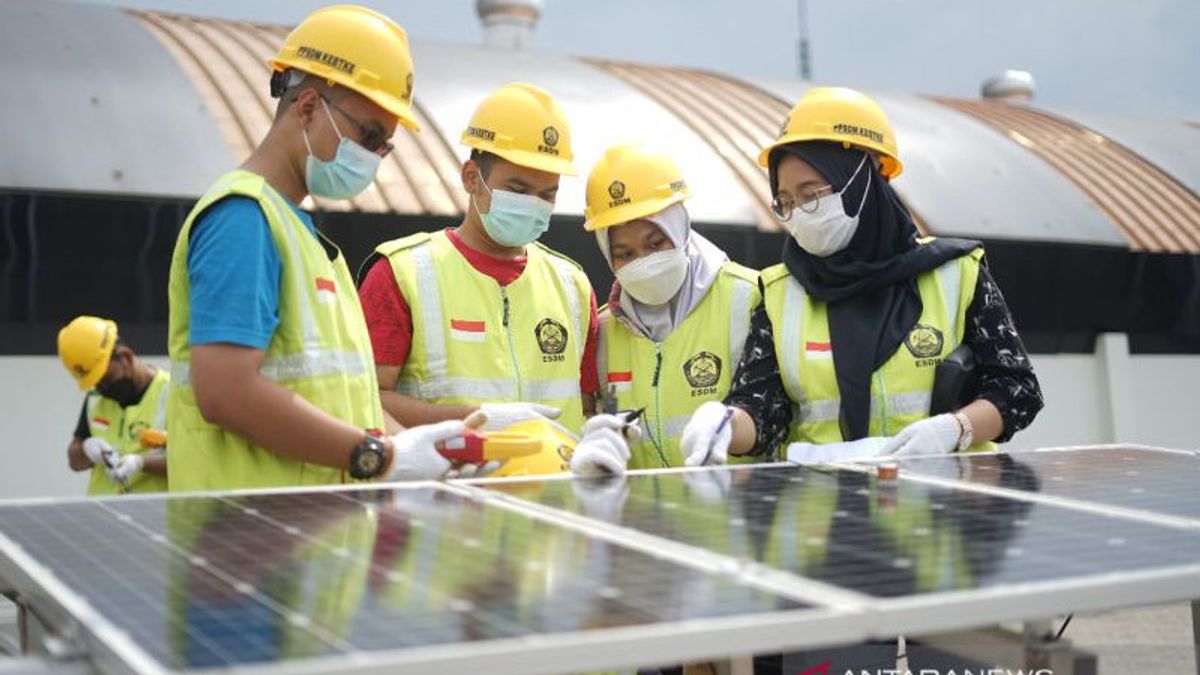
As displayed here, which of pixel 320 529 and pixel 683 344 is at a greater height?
pixel 683 344

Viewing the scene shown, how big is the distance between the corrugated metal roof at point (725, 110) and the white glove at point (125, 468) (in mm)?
4514

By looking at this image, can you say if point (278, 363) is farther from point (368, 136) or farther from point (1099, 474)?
point (1099, 474)

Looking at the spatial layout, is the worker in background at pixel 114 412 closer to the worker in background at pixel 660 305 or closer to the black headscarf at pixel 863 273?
the worker in background at pixel 660 305

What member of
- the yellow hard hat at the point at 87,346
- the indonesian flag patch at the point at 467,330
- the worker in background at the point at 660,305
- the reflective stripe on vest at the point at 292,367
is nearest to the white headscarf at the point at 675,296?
the worker in background at the point at 660,305

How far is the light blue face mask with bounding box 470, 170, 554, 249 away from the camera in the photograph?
14.3ft

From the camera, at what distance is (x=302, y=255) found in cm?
323

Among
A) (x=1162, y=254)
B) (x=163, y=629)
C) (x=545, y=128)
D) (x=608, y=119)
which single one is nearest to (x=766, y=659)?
(x=545, y=128)

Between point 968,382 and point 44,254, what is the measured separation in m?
5.44

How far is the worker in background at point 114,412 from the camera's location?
24.5 ft

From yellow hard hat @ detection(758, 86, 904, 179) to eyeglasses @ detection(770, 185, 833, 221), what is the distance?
0.51 feet

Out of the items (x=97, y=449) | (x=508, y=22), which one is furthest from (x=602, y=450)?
(x=508, y=22)

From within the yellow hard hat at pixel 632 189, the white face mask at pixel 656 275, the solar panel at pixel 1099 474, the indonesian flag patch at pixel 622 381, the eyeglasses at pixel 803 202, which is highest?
the yellow hard hat at pixel 632 189

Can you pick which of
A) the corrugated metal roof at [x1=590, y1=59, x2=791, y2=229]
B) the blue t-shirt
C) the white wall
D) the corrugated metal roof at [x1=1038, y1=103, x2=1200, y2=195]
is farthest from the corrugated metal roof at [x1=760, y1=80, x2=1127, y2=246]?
the blue t-shirt

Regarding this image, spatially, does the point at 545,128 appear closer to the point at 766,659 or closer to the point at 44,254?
the point at 766,659
